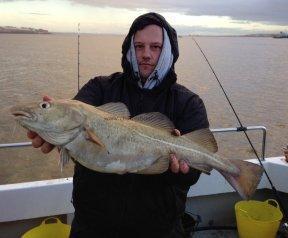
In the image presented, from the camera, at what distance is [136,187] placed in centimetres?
310

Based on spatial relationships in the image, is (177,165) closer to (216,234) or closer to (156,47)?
(156,47)

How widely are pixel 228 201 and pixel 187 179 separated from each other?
3.06 m

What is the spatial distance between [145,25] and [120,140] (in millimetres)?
1193

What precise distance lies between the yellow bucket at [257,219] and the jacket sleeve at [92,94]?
9.23 feet

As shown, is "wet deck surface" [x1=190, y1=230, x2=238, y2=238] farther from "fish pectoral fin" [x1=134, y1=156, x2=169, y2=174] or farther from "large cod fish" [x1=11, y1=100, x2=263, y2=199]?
"fish pectoral fin" [x1=134, y1=156, x2=169, y2=174]

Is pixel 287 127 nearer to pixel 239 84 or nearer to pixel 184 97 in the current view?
pixel 239 84

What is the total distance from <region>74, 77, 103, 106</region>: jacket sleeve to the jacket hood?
322 mm

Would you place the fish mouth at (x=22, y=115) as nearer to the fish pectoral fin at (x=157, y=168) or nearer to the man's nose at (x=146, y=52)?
the fish pectoral fin at (x=157, y=168)

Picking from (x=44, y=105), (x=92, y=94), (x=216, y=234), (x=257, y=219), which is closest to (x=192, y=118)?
(x=92, y=94)

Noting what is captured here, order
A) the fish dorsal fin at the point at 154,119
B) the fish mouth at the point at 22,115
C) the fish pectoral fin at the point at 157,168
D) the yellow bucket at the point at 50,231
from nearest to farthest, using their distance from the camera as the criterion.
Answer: the fish mouth at the point at 22,115
the fish pectoral fin at the point at 157,168
the fish dorsal fin at the point at 154,119
the yellow bucket at the point at 50,231

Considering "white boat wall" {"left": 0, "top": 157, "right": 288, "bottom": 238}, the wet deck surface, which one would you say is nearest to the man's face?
"white boat wall" {"left": 0, "top": 157, "right": 288, "bottom": 238}

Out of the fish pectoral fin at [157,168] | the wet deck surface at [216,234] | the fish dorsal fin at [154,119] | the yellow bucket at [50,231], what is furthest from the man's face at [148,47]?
the wet deck surface at [216,234]

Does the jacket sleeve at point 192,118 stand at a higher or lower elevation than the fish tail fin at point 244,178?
higher

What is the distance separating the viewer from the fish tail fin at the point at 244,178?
3.17 metres
